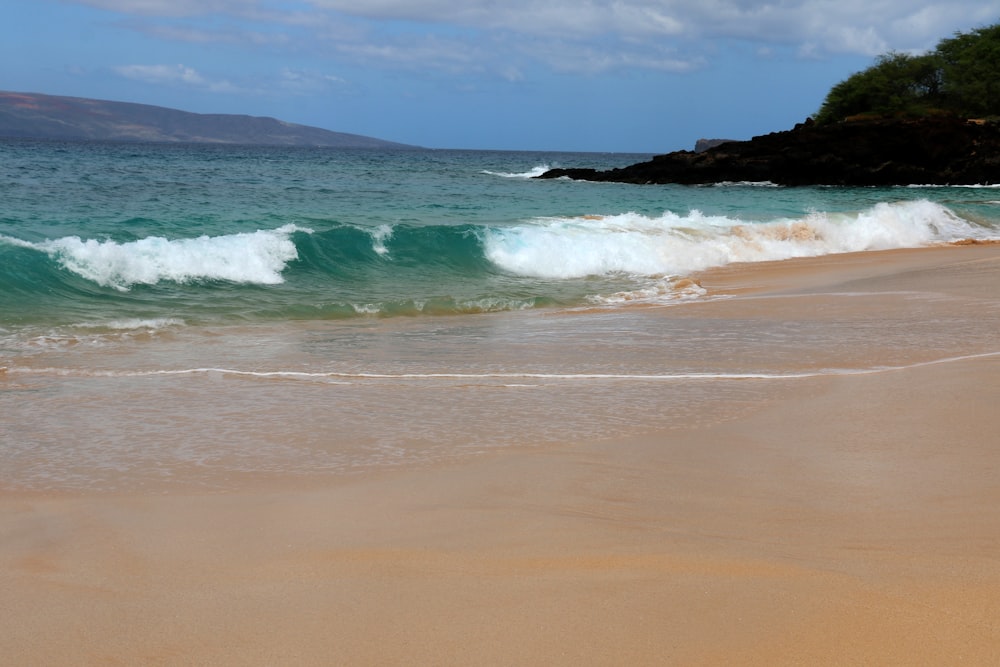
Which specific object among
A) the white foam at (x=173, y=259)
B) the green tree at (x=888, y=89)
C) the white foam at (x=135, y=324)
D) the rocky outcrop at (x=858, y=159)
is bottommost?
the white foam at (x=135, y=324)

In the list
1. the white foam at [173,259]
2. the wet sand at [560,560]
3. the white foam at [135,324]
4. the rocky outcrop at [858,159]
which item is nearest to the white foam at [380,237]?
the white foam at [173,259]

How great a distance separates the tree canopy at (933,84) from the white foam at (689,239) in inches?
1672

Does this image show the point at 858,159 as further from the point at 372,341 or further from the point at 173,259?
the point at 372,341

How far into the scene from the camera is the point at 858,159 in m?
54.3

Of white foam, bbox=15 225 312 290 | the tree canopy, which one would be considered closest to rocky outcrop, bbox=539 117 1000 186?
the tree canopy

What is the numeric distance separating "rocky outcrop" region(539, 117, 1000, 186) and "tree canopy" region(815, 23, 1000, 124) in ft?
22.5

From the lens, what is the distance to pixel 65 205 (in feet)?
74.1

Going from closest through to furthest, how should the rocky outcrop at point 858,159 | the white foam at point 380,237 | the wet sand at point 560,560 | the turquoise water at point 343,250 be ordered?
the wet sand at point 560,560, the turquoise water at point 343,250, the white foam at point 380,237, the rocky outcrop at point 858,159

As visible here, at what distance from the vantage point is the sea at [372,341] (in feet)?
16.0

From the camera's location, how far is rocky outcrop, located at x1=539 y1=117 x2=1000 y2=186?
174ft

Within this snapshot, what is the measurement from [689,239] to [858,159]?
135 feet

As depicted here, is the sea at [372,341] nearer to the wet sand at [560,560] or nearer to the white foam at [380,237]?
the white foam at [380,237]

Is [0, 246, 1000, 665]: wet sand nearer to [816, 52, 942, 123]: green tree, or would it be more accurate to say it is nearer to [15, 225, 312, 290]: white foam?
[15, 225, 312, 290]: white foam

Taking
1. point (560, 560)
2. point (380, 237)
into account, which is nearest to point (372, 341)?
point (560, 560)
